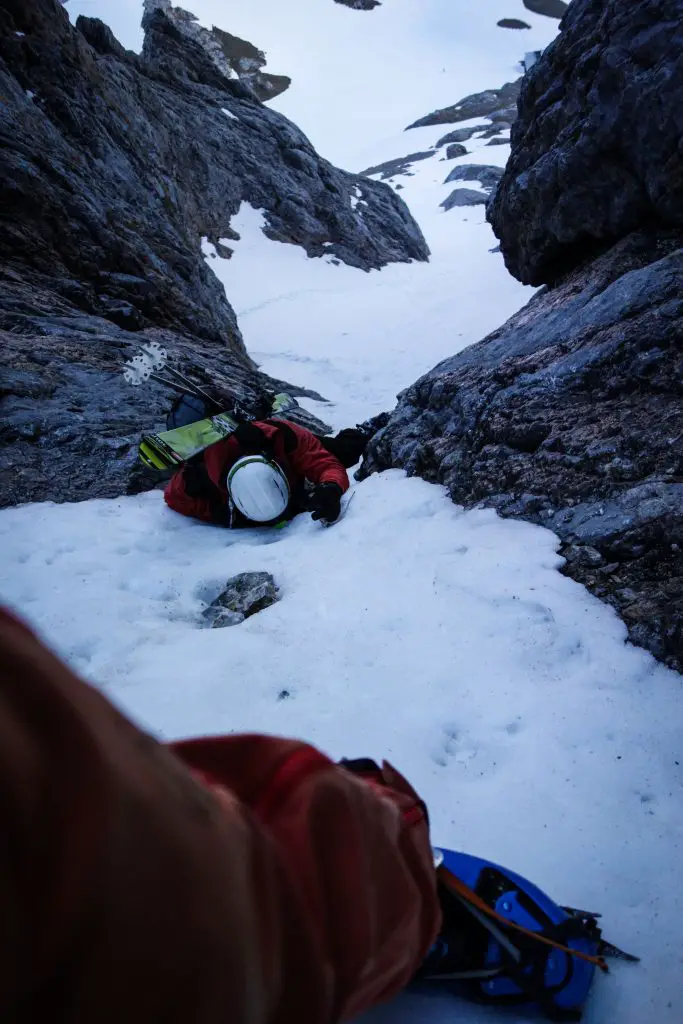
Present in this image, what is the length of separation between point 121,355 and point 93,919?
751 centimetres

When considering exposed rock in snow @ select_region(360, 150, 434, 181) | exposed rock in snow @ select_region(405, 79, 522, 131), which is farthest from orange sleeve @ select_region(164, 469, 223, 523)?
exposed rock in snow @ select_region(405, 79, 522, 131)

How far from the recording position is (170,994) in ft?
1.49

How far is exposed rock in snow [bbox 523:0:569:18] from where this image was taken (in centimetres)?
8550

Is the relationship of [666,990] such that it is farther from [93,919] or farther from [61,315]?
[61,315]

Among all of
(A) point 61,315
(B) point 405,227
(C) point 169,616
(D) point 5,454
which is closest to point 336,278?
(B) point 405,227

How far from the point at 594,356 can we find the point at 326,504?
2.28 meters

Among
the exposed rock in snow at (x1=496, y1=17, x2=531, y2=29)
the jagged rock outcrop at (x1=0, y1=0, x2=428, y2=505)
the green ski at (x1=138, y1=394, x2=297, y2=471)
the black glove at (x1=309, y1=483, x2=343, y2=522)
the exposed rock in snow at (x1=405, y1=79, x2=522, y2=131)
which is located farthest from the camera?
the exposed rock in snow at (x1=496, y1=17, x2=531, y2=29)

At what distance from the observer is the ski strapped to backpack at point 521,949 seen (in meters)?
1.30

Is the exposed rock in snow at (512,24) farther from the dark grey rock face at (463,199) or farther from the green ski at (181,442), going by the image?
the green ski at (181,442)

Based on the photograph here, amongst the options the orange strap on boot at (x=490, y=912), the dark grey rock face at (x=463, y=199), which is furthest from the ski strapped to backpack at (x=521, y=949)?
the dark grey rock face at (x=463, y=199)

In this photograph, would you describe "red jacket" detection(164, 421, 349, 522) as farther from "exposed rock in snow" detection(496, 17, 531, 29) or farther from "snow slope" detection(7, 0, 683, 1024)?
"exposed rock in snow" detection(496, 17, 531, 29)

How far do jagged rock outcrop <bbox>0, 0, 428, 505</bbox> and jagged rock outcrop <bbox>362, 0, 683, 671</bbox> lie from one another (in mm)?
3172

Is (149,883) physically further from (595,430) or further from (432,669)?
(595,430)

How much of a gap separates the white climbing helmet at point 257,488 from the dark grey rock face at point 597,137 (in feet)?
12.0
